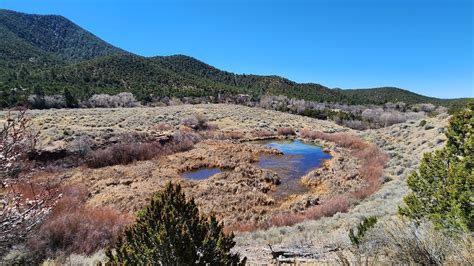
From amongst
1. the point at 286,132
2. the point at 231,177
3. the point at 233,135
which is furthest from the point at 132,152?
the point at 286,132

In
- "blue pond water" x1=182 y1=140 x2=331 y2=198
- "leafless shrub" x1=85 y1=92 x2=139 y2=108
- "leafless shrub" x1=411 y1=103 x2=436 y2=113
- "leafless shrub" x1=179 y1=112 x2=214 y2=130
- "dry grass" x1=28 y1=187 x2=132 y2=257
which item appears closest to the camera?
"dry grass" x1=28 y1=187 x2=132 y2=257

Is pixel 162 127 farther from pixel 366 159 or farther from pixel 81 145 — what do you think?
pixel 366 159

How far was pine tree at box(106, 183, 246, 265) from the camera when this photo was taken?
426cm

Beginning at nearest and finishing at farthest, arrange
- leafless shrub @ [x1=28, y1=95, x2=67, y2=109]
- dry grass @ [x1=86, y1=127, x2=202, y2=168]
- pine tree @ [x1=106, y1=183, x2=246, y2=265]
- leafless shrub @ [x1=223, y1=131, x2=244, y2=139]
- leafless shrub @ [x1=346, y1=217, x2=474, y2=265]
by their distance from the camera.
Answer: pine tree @ [x1=106, y1=183, x2=246, y2=265] < leafless shrub @ [x1=346, y1=217, x2=474, y2=265] < dry grass @ [x1=86, y1=127, x2=202, y2=168] < leafless shrub @ [x1=223, y1=131, x2=244, y2=139] < leafless shrub @ [x1=28, y1=95, x2=67, y2=109]

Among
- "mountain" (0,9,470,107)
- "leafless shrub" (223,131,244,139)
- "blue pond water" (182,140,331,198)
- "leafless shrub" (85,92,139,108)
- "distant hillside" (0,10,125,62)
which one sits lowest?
"blue pond water" (182,140,331,198)

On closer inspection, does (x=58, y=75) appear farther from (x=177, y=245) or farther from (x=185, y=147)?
(x=177, y=245)

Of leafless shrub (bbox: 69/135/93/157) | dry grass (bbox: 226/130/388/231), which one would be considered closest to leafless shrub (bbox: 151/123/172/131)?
leafless shrub (bbox: 69/135/93/157)

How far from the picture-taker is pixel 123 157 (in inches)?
1010

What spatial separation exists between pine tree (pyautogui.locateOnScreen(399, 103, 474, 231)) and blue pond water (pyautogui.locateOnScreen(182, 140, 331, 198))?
1242cm

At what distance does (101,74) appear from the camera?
87.9 meters

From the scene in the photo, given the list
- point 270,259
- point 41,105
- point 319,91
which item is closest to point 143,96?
point 41,105

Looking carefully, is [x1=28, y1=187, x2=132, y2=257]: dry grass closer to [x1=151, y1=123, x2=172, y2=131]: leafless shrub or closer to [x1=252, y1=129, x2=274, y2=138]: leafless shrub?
[x1=151, y1=123, x2=172, y2=131]: leafless shrub

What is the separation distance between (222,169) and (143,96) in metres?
50.5

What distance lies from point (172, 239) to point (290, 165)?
2438cm
